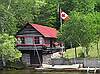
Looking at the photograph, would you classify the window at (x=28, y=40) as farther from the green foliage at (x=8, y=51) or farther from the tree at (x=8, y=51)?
the green foliage at (x=8, y=51)

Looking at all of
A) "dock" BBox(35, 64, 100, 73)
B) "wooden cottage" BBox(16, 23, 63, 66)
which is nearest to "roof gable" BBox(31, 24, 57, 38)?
"wooden cottage" BBox(16, 23, 63, 66)

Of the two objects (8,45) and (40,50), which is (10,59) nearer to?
(8,45)

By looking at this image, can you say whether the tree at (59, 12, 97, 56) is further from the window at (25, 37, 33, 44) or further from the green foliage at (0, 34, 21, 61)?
the green foliage at (0, 34, 21, 61)

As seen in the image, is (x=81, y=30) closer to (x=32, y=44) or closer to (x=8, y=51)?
(x=32, y=44)

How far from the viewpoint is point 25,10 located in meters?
66.7

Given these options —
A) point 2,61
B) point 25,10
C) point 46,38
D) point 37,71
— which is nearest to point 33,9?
point 25,10

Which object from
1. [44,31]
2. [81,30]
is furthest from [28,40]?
[81,30]

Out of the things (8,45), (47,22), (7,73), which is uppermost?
(47,22)

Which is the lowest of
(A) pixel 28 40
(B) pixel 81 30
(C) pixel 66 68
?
(C) pixel 66 68

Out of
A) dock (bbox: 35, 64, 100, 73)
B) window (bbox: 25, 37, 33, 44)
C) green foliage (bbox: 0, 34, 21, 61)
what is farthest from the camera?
window (bbox: 25, 37, 33, 44)

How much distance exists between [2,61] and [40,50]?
21.8 feet

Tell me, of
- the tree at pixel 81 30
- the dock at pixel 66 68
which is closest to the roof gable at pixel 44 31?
the tree at pixel 81 30

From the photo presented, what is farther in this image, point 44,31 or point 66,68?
point 44,31

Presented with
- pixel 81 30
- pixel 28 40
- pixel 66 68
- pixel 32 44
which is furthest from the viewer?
pixel 28 40
